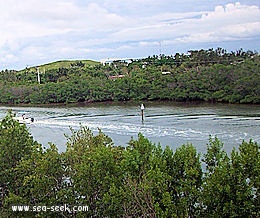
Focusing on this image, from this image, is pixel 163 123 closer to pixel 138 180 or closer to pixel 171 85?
pixel 171 85

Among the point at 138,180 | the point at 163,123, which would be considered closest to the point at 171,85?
the point at 163,123

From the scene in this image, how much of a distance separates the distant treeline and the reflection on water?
2412mm

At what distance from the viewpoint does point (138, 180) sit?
36.7 ft

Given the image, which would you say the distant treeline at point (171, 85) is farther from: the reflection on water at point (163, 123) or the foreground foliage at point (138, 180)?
the foreground foliage at point (138, 180)

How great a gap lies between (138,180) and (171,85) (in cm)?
3831

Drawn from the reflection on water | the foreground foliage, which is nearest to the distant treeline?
the reflection on water

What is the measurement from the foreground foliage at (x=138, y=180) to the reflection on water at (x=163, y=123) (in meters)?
11.8

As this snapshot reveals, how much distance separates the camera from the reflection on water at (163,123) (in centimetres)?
2686

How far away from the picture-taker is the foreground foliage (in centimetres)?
1023

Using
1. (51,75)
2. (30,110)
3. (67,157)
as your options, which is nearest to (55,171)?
(67,157)

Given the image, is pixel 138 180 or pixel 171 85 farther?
pixel 171 85

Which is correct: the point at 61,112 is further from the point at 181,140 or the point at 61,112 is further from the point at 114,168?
the point at 114,168

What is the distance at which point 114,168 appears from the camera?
37.8 ft

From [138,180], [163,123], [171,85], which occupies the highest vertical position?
[171,85]
